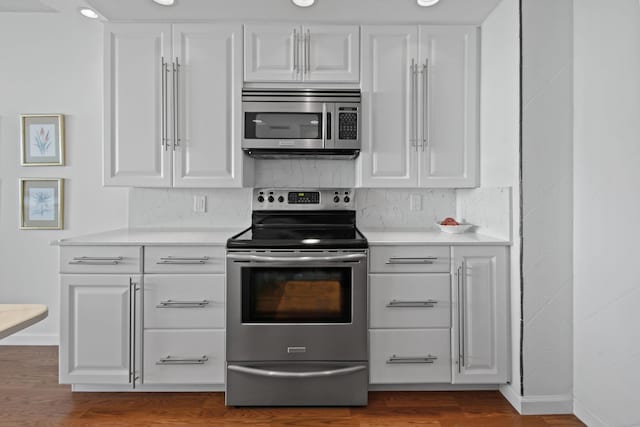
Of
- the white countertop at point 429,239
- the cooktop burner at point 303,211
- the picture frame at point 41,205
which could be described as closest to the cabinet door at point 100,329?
the cooktop burner at point 303,211

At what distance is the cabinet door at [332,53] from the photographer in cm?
269

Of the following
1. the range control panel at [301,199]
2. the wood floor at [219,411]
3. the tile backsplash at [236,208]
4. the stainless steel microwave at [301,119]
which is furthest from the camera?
the tile backsplash at [236,208]

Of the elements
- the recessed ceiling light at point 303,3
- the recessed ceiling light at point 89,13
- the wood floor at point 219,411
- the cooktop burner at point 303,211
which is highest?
the recessed ceiling light at point 89,13

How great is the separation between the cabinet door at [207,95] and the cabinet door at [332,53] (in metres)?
0.43

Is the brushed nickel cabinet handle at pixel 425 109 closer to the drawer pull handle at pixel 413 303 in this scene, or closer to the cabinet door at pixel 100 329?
the drawer pull handle at pixel 413 303

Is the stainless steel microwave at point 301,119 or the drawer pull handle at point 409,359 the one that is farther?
the stainless steel microwave at point 301,119

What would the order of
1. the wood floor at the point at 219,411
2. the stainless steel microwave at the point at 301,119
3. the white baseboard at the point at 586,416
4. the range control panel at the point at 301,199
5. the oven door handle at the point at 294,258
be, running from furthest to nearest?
the range control panel at the point at 301,199, the stainless steel microwave at the point at 301,119, the oven door handle at the point at 294,258, the wood floor at the point at 219,411, the white baseboard at the point at 586,416

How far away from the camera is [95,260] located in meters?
2.35

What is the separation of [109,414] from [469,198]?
2.48 meters

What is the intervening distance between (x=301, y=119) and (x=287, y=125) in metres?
0.09

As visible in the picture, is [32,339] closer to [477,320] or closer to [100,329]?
[100,329]

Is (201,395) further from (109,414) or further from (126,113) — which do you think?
(126,113)

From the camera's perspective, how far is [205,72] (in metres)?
2.69

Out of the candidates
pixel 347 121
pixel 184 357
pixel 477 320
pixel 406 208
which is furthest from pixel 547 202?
pixel 184 357
